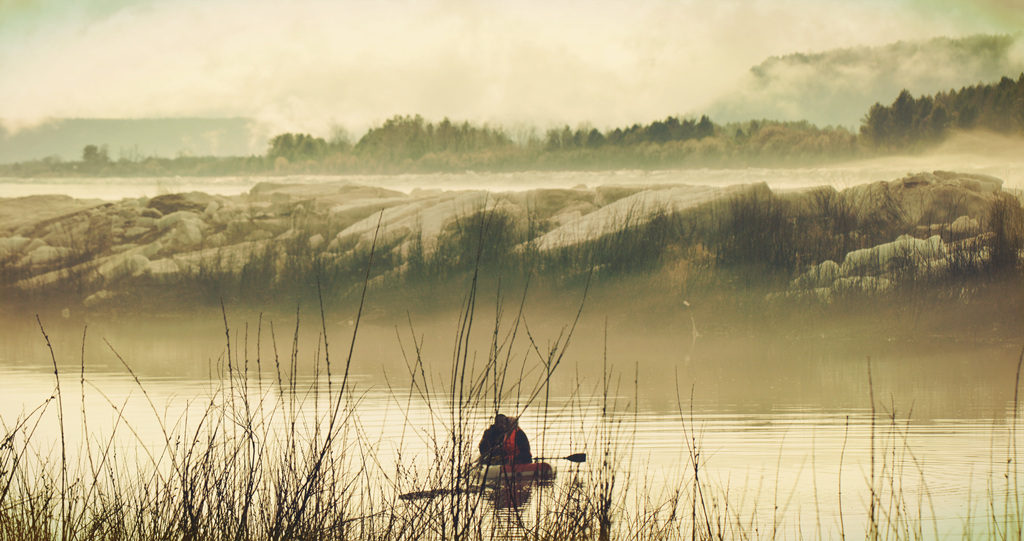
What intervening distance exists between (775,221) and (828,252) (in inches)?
46.5

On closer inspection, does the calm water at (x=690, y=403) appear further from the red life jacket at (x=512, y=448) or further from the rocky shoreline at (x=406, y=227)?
the rocky shoreline at (x=406, y=227)

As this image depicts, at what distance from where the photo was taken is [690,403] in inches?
231

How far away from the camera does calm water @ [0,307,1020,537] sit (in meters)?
5.37

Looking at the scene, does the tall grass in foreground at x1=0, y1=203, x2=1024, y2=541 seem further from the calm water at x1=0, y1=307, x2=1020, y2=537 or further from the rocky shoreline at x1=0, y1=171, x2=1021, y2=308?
the rocky shoreline at x1=0, y1=171, x2=1021, y2=308

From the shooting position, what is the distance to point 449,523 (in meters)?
4.18

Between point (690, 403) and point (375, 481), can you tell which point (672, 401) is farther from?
point (375, 481)

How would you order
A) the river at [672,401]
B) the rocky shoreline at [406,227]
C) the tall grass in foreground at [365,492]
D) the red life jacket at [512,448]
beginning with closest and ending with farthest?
the red life jacket at [512,448], the tall grass in foreground at [365,492], the river at [672,401], the rocky shoreline at [406,227]

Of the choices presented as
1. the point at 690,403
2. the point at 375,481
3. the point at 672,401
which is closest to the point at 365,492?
the point at 375,481

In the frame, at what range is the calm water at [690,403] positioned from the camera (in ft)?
17.6

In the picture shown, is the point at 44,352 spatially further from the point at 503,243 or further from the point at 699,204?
the point at 699,204

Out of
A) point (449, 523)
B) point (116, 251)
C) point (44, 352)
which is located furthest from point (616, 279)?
point (116, 251)

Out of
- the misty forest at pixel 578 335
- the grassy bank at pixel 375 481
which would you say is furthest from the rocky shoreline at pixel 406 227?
the grassy bank at pixel 375 481

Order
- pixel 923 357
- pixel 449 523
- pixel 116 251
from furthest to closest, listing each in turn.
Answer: pixel 116 251, pixel 923 357, pixel 449 523

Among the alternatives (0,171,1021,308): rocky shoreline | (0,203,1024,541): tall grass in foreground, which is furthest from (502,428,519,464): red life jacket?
(0,171,1021,308): rocky shoreline
